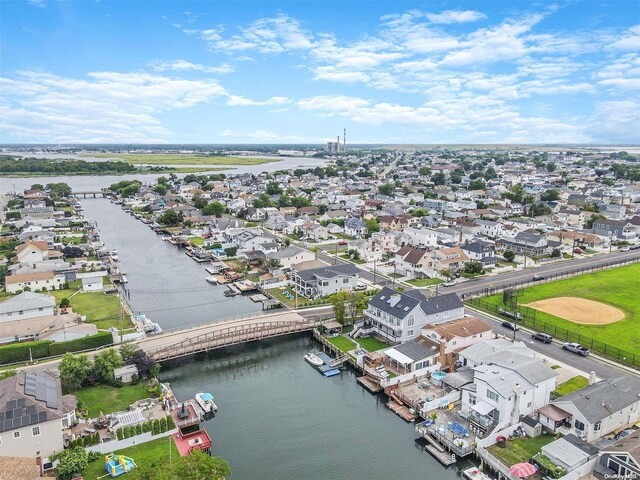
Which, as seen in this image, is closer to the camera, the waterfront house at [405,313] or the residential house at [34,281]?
the waterfront house at [405,313]

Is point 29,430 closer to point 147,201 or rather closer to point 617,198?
point 147,201

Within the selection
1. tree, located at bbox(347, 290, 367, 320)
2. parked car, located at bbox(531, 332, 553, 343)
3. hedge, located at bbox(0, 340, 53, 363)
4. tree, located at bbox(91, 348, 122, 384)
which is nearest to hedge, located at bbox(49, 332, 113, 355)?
hedge, located at bbox(0, 340, 53, 363)

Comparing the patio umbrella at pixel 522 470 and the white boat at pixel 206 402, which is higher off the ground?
the patio umbrella at pixel 522 470

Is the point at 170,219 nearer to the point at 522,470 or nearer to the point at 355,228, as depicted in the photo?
the point at 355,228

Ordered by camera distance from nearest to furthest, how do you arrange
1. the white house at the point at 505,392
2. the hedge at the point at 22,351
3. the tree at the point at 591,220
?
the white house at the point at 505,392
the hedge at the point at 22,351
the tree at the point at 591,220

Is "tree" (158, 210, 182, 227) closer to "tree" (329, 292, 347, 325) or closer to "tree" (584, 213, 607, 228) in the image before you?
"tree" (329, 292, 347, 325)

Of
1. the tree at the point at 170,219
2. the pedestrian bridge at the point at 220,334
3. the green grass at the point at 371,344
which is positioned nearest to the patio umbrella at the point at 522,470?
the green grass at the point at 371,344

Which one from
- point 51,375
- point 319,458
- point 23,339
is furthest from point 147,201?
point 319,458

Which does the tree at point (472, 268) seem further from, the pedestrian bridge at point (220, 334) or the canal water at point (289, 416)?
the canal water at point (289, 416)
